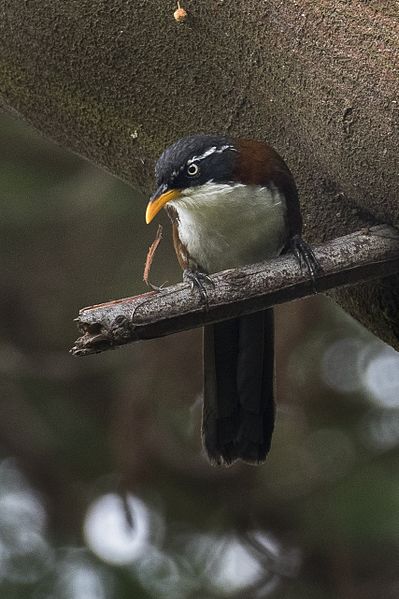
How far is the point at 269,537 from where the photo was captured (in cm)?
472

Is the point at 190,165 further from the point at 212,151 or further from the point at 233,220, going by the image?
the point at 233,220

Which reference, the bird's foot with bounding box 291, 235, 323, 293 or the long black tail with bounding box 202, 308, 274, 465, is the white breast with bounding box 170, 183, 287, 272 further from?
the bird's foot with bounding box 291, 235, 323, 293

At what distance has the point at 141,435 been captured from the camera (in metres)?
4.79

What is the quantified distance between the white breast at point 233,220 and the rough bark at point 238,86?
0.12 meters

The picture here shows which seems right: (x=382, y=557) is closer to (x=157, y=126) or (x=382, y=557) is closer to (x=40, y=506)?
(x=40, y=506)

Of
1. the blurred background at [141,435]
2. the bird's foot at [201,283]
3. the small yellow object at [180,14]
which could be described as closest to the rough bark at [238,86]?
the small yellow object at [180,14]

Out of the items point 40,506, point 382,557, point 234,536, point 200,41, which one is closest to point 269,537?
point 234,536

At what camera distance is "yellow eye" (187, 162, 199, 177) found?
2934mm

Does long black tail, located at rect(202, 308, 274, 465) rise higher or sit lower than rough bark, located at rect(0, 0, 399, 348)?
lower

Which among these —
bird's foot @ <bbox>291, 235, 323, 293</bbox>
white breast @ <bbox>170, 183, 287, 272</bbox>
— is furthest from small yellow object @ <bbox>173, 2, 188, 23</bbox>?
bird's foot @ <bbox>291, 235, 323, 293</bbox>

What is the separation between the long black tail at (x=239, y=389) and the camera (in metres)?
3.22

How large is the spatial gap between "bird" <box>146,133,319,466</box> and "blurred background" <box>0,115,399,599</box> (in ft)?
4.53

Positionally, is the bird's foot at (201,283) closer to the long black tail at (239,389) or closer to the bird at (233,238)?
the bird at (233,238)

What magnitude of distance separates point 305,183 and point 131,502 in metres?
2.09
